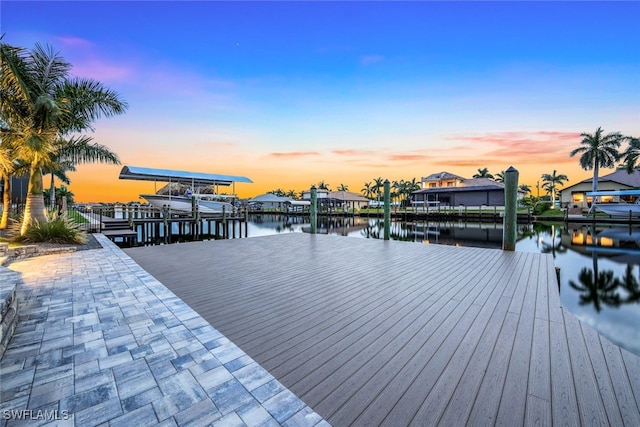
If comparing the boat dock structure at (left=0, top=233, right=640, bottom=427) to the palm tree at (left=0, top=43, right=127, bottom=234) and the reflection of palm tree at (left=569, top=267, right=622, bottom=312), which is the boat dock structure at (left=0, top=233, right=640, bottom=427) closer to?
the reflection of palm tree at (left=569, top=267, right=622, bottom=312)

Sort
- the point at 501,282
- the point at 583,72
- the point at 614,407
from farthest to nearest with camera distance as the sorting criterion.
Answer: the point at 583,72
the point at 501,282
the point at 614,407

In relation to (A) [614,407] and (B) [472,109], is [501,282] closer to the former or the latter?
(A) [614,407]

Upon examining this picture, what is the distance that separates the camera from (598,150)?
88.5 feet

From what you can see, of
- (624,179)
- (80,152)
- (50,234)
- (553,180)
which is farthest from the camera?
(553,180)

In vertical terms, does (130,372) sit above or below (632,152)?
below

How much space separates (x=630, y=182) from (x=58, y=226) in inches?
1815

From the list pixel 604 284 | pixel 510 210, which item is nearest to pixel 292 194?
pixel 510 210

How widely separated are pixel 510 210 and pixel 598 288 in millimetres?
3008

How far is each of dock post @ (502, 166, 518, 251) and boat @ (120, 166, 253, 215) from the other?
47.3ft

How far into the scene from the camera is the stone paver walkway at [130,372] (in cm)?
142

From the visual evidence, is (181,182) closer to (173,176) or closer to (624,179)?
(173,176)

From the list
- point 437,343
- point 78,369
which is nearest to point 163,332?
point 78,369

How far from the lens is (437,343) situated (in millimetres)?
2236

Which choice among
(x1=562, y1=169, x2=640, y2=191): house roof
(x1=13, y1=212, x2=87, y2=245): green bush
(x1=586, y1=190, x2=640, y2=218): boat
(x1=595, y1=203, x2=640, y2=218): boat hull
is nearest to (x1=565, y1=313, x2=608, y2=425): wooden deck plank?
(x1=13, y1=212, x2=87, y2=245): green bush
